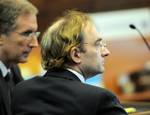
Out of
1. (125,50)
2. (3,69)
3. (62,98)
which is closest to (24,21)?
(3,69)

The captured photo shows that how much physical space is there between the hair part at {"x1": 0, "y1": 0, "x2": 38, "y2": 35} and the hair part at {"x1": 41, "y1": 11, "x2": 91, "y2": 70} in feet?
1.23

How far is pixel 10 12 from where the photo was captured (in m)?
2.28

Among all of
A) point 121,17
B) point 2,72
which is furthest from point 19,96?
point 121,17

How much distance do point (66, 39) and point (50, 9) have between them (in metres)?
4.05

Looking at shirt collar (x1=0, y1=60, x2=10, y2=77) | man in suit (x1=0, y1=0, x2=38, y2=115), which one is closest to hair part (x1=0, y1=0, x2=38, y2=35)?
man in suit (x1=0, y1=0, x2=38, y2=115)

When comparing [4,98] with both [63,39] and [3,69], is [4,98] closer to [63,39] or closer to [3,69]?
[3,69]

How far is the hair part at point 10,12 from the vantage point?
90.0 inches

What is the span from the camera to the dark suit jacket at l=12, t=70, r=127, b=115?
1.77 m

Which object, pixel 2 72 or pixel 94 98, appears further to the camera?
pixel 2 72

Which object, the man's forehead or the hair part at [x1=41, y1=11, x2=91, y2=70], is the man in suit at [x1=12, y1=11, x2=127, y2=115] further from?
→ the man's forehead

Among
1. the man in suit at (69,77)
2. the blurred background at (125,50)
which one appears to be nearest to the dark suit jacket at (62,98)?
the man in suit at (69,77)

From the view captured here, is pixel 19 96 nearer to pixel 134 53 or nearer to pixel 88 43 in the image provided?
pixel 88 43

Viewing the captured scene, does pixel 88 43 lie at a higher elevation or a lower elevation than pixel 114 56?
higher

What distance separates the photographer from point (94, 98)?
1.77m
